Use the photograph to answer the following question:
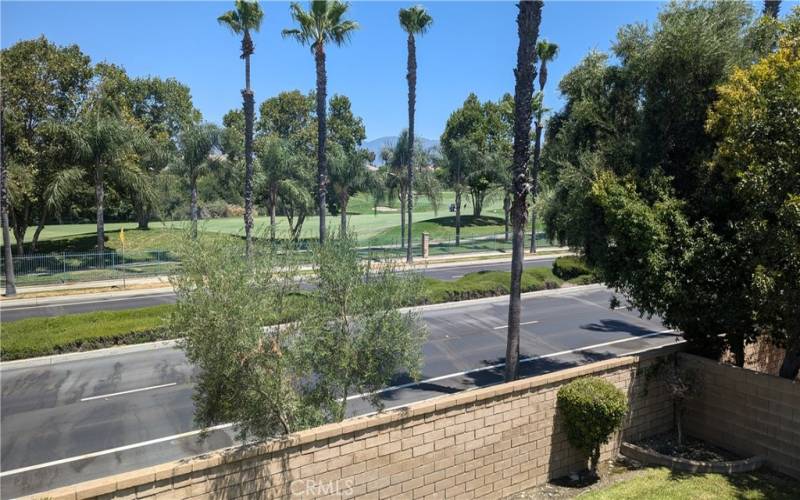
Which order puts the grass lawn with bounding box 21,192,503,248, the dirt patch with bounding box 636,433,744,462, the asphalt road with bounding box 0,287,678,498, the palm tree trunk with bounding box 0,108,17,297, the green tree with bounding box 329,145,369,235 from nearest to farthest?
the asphalt road with bounding box 0,287,678,498 → the dirt patch with bounding box 636,433,744,462 → the palm tree trunk with bounding box 0,108,17,297 → the grass lawn with bounding box 21,192,503,248 → the green tree with bounding box 329,145,369,235

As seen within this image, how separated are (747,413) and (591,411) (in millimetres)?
3754

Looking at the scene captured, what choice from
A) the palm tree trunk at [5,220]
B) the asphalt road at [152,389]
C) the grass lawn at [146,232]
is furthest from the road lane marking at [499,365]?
the palm tree trunk at [5,220]

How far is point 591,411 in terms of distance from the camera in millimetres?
10336

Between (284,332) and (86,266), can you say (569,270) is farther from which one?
(86,266)

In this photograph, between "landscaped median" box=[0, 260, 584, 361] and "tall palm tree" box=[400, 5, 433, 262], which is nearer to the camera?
"landscaped median" box=[0, 260, 584, 361]

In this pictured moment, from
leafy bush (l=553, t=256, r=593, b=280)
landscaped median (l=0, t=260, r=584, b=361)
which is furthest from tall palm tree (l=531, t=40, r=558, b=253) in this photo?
landscaped median (l=0, t=260, r=584, b=361)

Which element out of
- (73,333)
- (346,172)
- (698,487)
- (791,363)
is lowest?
(698,487)

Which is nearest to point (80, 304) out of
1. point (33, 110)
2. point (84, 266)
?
point (84, 266)

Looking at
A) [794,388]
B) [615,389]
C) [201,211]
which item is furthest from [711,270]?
[201,211]

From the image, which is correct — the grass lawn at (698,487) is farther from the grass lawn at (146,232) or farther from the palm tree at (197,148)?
the palm tree at (197,148)

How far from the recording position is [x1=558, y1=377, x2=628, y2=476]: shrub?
33.8ft

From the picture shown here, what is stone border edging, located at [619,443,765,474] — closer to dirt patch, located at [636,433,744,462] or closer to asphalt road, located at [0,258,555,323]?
dirt patch, located at [636,433,744,462]

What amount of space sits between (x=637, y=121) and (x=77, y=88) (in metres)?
38.6

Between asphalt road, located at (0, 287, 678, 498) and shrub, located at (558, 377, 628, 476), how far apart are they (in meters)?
4.46
